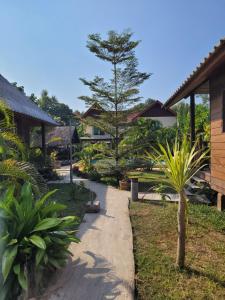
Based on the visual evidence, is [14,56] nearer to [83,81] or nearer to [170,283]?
[83,81]

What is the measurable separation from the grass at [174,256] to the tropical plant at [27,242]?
1121mm

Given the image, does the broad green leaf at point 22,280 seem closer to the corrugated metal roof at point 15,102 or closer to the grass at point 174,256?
the grass at point 174,256

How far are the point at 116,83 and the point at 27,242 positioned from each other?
10142 millimetres

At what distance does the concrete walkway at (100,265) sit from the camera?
308 centimetres

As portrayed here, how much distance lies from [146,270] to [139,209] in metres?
3.29

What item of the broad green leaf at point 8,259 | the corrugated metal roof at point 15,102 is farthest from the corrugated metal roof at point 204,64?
the corrugated metal roof at point 15,102

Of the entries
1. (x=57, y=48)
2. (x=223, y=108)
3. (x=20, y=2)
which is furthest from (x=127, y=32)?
(x=223, y=108)

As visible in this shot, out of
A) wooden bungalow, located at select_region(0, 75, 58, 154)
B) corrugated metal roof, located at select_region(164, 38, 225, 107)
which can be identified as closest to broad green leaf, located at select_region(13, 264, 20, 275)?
corrugated metal roof, located at select_region(164, 38, 225, 107)

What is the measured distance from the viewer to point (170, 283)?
3.30m

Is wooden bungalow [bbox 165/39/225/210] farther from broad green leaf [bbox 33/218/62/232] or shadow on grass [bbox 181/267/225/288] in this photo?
broad green leaf [bbox 33/218/62/232]

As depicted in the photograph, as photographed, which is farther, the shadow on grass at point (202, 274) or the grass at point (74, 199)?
the grass at point (74, 199)

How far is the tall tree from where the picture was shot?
11.9m

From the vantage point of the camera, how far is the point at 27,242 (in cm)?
311

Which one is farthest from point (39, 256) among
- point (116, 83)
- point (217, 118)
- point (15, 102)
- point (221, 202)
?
point (116, 83)
